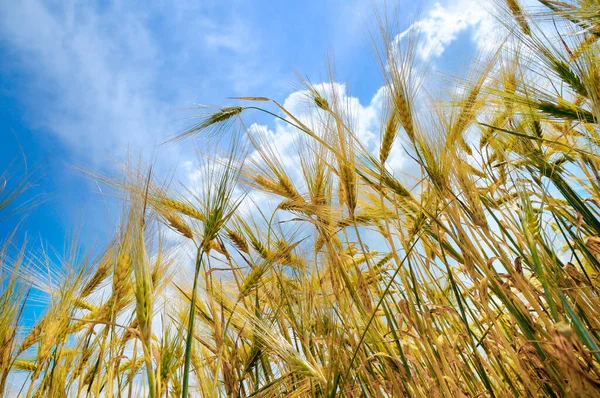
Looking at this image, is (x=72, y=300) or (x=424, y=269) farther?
(x=424, y=269)

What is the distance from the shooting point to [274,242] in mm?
1824

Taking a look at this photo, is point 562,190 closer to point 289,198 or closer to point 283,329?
point 289,198

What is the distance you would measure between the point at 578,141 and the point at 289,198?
1287mm

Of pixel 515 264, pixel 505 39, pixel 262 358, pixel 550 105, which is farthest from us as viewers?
pixel 505 39

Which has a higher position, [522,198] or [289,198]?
[289,198]

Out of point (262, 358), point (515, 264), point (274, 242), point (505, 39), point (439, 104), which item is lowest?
point (515, 264)

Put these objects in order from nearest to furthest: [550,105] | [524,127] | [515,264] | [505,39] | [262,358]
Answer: [515,264]
[550,105]
[262,358]
[505,39]
[524,127]

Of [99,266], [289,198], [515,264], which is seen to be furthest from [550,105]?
[99,266]

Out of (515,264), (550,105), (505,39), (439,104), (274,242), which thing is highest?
(505,39)

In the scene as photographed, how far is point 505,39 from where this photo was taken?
1645 mm

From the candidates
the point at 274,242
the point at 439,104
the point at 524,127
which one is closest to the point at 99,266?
the point at 274,242

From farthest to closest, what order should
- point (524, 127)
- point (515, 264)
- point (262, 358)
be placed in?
point (524, 127) < point (262, 358) < point (515, 264)

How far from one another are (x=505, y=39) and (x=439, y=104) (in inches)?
14.5

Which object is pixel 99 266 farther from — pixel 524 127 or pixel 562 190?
pixel 524 127
